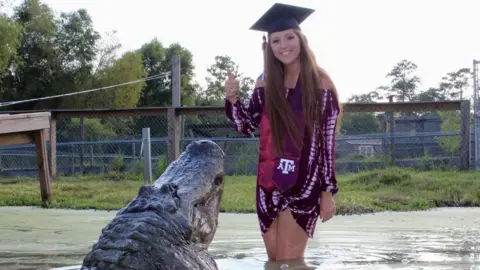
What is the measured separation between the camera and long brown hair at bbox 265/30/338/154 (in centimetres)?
324

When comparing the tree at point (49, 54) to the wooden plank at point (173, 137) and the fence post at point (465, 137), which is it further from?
the fence post at point (465, 137)

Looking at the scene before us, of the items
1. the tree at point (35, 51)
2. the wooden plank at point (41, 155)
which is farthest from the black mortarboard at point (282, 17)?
the tree at point (35, 51)

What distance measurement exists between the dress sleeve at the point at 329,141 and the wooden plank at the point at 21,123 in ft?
13.0

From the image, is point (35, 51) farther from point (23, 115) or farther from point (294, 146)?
point (294, 146)

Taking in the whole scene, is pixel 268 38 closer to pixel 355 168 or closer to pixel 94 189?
pixel 94 189

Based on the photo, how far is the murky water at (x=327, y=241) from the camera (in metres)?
3.73

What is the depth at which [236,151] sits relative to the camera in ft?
39.4

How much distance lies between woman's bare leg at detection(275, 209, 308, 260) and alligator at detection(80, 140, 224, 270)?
416 mm

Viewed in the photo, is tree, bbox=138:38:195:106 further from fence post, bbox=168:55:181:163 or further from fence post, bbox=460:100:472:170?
fence post, bbox=460:100:472:170

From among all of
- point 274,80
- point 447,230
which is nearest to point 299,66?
point 274,80

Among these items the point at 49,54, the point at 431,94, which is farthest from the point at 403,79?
the point at 49,54

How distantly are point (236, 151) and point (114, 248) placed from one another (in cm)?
987

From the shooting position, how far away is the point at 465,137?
9.56m

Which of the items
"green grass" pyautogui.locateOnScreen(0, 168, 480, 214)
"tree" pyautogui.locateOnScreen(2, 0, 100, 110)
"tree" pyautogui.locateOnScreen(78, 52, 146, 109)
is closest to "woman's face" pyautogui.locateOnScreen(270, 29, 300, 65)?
"green grass" pyautogui.locateOnScreen(0, 168, 480, 214)
